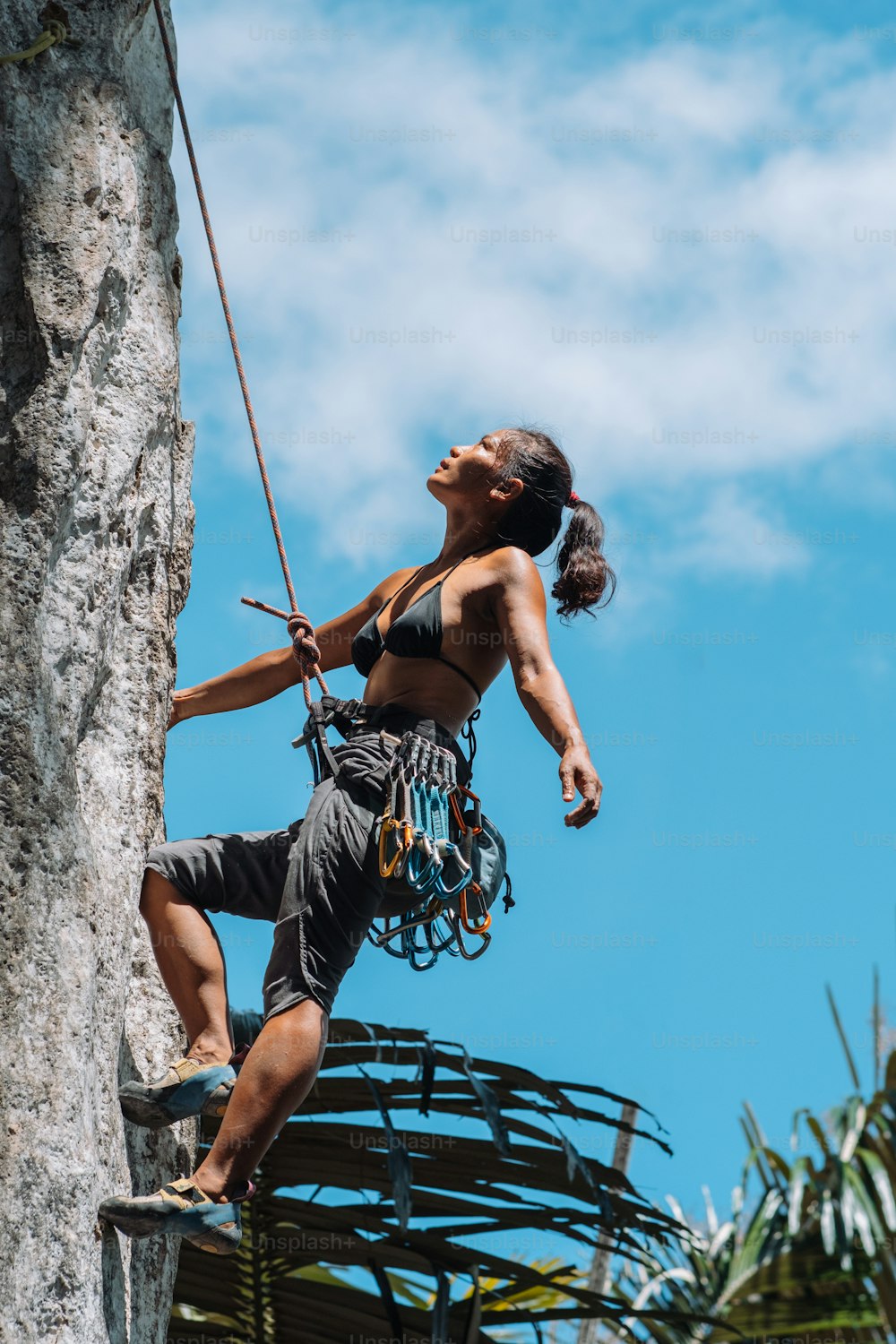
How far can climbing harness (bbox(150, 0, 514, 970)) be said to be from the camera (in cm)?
368

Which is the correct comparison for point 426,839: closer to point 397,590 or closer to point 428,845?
point 428,845

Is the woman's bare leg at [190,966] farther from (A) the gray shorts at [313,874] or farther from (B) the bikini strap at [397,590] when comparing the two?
(B) the bikini strap at [397,590]

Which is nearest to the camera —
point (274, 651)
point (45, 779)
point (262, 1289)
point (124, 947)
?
point (45, 779)

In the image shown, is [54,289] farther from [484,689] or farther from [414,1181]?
[414,1181]

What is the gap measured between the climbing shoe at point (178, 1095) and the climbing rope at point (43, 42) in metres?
2.43

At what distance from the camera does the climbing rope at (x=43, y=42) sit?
3.99m

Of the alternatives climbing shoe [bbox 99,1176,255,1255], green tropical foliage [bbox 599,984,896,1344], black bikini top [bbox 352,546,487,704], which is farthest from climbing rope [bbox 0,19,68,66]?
green tropical foliage [bbox 599,984,896,1344]

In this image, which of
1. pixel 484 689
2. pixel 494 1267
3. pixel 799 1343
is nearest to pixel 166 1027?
pixel 484 689

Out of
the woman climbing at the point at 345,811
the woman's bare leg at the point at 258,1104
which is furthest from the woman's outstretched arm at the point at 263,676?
the woman's bare leg at the point at 258,1104

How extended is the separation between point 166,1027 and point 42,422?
4.87ft

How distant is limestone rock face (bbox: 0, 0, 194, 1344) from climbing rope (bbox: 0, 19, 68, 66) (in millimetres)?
24

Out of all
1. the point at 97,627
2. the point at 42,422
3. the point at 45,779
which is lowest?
the point at 45,779

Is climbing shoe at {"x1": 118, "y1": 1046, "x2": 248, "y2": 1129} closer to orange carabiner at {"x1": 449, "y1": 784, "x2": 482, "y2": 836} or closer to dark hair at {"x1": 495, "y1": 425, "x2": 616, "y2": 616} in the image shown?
orange carabiner at {"x1": 449, "y1": 784, "x2": 482, "y2": 836}

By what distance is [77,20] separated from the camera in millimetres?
4234
